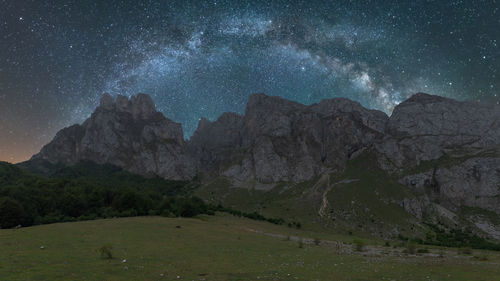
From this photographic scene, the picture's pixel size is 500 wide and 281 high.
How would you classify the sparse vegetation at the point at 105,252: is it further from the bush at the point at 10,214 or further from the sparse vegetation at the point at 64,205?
the sparse vegetation at the point at 64,205

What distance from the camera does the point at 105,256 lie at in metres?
27.5

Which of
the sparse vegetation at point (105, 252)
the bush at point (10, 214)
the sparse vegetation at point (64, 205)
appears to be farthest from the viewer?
the sparse vegetation at point (64, 205)

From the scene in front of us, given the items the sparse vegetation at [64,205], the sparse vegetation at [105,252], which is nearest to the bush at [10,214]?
the sparse vegetation at [64,205]

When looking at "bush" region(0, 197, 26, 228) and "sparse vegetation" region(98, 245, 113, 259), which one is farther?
"bush" region(0, 197, 26, 228)

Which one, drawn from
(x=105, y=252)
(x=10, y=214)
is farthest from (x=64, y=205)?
(x=105, y=252)

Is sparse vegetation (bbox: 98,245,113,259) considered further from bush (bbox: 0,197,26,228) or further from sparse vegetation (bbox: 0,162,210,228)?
sparse vegetation (bbox: 0,162,210,228)

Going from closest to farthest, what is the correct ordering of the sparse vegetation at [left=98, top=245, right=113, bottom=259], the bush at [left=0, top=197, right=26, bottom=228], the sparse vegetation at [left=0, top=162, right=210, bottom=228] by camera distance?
the sparse vegetation at [left=98, top=245, right=113, bottom=259]
the bush at [left=0, top=197, right=26, bottom=228]
the sparse vegetation at [left=0, top=162, right=210, bottom=228]

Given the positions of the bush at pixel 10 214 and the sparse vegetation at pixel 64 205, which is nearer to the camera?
the bush at pixel 10 214

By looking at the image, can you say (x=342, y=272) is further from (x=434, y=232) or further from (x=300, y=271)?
(x=434, y=232)

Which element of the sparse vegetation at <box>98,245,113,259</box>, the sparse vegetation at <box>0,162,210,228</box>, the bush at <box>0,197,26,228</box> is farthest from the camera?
the sparse vegetation at <box>0,162,210,228</box>

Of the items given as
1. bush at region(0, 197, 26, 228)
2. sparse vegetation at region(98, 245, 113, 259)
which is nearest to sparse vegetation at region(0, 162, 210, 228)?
bush at region(0, 197, 26, 228)

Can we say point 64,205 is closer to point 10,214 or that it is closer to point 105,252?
point 10,214

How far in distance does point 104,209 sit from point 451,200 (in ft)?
749

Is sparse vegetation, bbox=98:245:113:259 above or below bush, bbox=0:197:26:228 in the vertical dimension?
above
